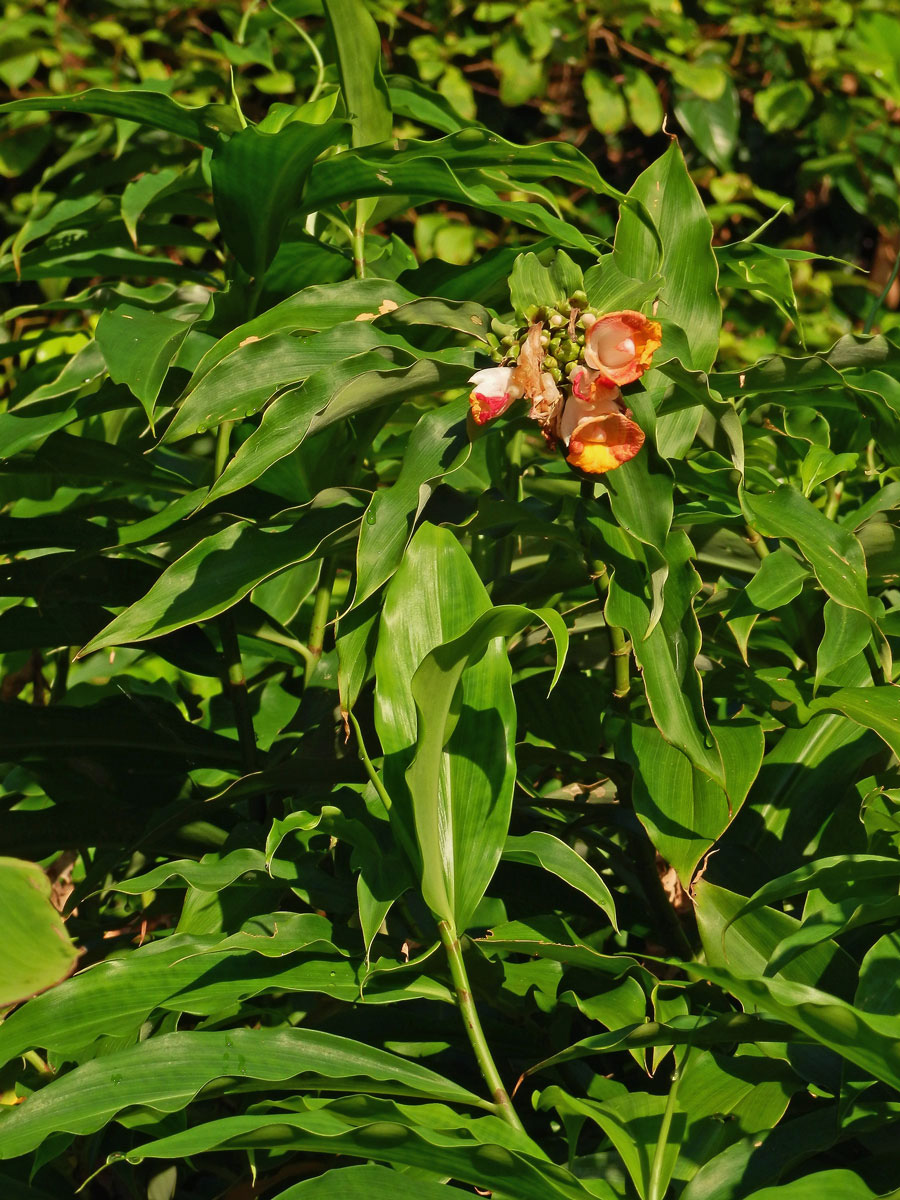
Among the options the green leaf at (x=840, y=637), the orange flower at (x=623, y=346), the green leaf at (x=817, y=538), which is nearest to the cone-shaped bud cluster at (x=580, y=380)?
the orange flower at (x=623, y=346)

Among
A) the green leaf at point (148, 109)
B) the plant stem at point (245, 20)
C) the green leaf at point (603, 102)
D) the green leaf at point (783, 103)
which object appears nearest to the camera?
the green leaf at point (148, 109)

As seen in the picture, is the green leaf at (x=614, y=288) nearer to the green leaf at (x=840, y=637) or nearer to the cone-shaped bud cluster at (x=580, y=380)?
the cone-shaped bud cluster at (x=580, y=380)

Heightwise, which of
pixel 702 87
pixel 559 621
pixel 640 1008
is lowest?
pixel 702 87

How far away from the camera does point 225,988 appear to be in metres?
0.69

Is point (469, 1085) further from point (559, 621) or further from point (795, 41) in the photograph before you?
point (795, 41)

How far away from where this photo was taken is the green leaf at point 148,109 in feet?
2.93

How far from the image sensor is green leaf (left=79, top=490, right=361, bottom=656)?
28.0 inches

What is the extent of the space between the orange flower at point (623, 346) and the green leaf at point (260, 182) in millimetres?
284

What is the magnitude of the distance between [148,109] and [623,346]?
0.50 meters

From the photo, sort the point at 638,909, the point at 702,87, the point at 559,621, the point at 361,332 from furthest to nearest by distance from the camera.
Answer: the point at 702,87, the point at 638,909, the point at 361,332, the point at 559,621

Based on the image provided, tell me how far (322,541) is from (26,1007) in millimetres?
328

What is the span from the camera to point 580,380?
26.5 inches

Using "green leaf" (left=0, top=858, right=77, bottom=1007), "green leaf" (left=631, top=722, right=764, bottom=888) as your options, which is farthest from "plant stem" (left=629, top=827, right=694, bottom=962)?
"green leaf" (left=0, top=858, right=77, bottom=1007)

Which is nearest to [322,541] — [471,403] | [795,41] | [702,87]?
[471,403]
